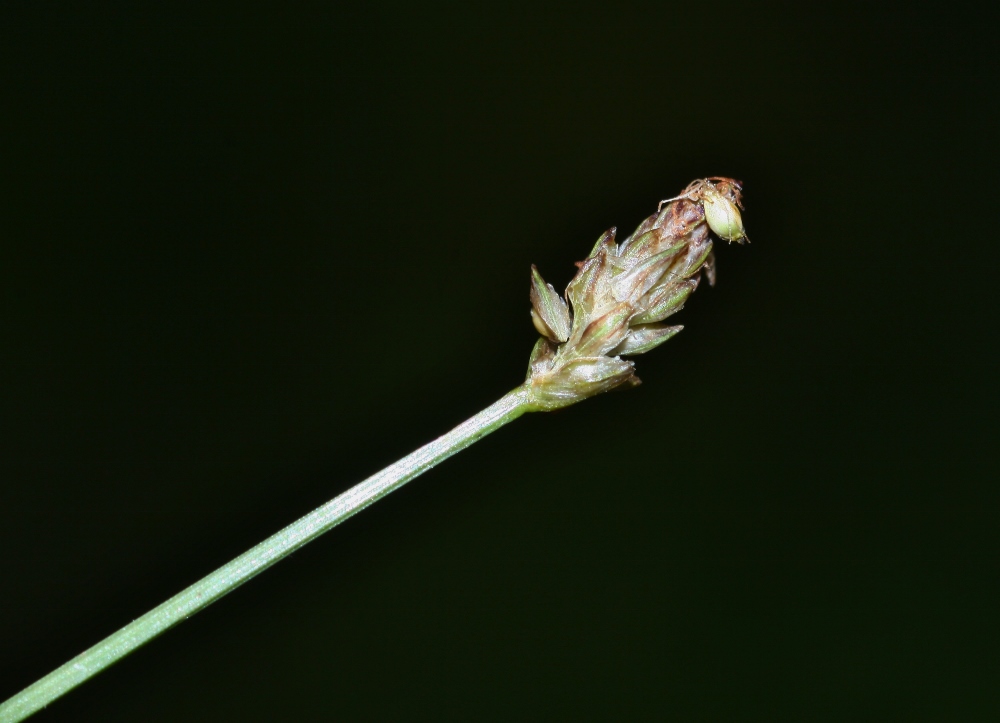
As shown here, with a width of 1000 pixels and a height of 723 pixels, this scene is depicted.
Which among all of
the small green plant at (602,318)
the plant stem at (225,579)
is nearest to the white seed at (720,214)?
the small green plant at (602,318)

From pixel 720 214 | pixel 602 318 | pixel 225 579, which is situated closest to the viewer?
pixel 225 579

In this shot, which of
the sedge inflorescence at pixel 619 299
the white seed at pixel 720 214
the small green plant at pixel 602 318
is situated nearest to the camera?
the small green plant at pixel 602 318

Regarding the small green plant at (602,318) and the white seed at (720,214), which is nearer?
the small green plant at (602,318)

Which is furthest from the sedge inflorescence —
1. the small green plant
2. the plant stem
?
the plant stem

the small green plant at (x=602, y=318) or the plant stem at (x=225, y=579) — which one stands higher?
the small green plant at (x=602, y=318)

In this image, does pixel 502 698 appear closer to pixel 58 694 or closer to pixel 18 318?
pixel 18 318

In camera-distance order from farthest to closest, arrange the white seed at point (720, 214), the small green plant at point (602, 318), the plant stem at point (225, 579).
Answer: the white seed at point (720, 214), the small green plant at point (602, 318), the plant stem at point (225, 579)

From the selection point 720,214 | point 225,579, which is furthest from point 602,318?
point 225,579

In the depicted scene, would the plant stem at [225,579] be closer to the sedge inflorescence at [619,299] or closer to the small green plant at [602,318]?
the small green plant at [602,318]

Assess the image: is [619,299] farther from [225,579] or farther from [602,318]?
[225,579]
